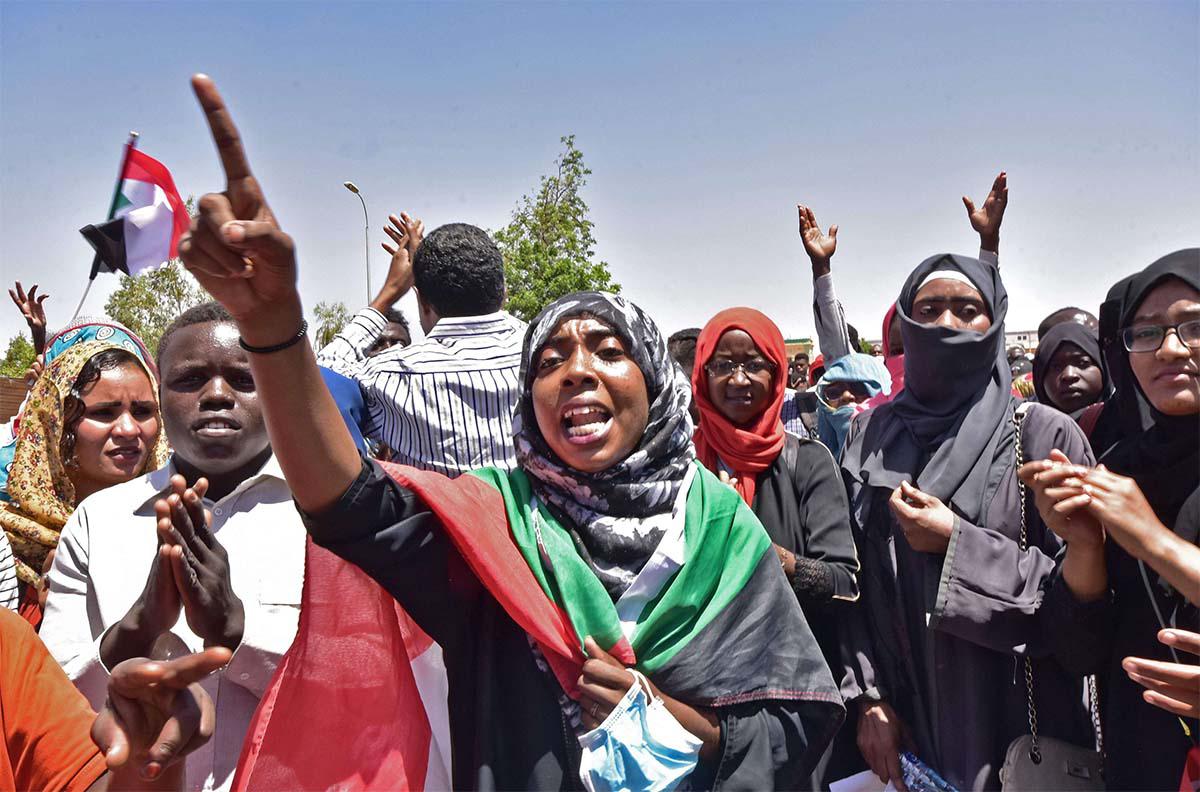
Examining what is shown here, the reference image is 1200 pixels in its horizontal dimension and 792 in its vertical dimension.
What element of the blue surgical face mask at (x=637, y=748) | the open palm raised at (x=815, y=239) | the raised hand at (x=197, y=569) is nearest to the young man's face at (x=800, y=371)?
the open palm raised at (x=815, y=239)

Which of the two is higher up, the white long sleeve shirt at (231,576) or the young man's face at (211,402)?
the young man's face at (211,402)

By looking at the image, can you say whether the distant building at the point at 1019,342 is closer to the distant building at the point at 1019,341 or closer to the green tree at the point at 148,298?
the distant building at the point at 1019,341

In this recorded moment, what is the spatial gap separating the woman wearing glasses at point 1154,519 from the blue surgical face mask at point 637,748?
3.39ft

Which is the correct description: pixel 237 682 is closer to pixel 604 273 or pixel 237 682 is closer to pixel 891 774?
pixel 891 774

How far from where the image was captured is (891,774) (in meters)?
2.62

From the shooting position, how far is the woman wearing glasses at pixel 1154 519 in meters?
2.12

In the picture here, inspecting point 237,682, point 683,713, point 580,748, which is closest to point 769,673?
point 683,713

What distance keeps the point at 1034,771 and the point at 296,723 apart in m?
1.85

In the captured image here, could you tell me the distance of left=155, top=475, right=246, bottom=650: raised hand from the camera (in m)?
1.64

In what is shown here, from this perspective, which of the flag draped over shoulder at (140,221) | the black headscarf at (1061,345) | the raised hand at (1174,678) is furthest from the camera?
the flag draped over shoulder at (140,221)

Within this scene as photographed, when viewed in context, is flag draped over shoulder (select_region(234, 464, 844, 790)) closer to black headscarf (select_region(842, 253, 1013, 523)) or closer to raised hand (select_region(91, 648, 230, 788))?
raised hand (select_region(91, 648, 230, 788))

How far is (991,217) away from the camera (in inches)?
152

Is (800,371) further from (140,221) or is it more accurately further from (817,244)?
(140,221)

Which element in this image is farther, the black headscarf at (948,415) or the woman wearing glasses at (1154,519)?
the black headscarf at (948,415)
